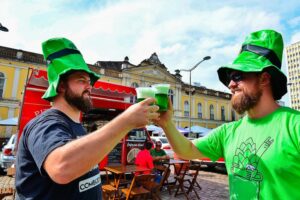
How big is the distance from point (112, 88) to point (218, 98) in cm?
3345

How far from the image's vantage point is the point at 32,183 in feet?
4.33

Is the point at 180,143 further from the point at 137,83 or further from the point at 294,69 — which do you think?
the point at 294,69

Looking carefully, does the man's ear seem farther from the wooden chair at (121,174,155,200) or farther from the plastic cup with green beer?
the wooden chair at (121,174,155,200)

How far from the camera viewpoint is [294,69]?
9625cm

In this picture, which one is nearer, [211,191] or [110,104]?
[211,191]

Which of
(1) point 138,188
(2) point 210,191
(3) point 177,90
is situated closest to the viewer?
(1) point 138,188

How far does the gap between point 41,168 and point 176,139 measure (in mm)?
1182

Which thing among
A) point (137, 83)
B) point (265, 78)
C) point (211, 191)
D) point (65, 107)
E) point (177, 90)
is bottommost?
point (211, 191)

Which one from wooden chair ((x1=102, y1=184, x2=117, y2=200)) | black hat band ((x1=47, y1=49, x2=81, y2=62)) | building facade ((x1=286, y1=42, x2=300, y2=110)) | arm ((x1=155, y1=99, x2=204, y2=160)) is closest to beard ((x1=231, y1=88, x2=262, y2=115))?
arm ((x1=155, y1=99, x2=204, y2=160))

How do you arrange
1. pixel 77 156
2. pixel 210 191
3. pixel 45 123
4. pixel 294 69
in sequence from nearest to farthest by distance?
pixel 77 156, pixel 45 123, pixel 210 191, pixel 294 69

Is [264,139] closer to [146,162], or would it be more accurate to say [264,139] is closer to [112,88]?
[146,162]

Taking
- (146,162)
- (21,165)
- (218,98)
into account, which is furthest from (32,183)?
(218,98)

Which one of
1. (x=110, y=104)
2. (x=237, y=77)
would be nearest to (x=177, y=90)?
(x=110, y=104)

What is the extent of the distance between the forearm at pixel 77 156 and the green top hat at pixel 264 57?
1.20 metres
